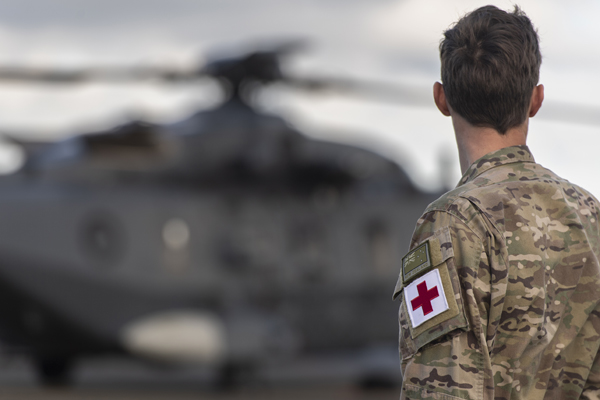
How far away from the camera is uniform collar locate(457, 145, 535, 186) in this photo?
1.36 metres

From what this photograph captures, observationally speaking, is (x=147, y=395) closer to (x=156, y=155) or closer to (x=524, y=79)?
(x=156, y=155)

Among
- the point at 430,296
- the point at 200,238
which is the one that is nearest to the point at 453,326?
the point at 430,296

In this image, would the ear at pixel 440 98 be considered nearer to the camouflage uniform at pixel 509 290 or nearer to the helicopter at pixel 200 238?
the camouflage uniform at pixel 509 290

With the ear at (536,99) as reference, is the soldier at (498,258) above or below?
below

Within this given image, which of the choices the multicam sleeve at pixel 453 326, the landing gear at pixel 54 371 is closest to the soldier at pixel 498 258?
the multicam sleeve at pixel 453 326

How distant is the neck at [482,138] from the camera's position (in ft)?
4.47

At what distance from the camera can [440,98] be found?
141cm

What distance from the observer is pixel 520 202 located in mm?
1291

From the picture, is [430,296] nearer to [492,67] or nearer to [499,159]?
[499,159]

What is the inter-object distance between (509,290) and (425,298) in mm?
143

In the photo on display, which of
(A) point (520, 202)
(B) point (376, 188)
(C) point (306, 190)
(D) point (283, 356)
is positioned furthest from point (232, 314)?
(A) point (520, 202)

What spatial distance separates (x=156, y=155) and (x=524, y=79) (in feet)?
27.6

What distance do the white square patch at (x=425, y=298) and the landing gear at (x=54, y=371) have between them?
952 cm

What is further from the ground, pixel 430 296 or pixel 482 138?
pixel 482 138
